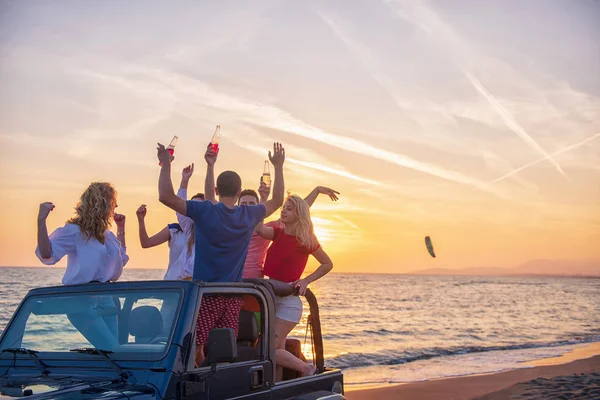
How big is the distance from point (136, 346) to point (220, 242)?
3.71 feet

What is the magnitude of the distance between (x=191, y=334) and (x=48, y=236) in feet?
6.19

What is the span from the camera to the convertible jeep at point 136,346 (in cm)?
379

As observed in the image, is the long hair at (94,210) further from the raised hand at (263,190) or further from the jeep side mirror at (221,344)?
the jeep side mirror at (221,344)

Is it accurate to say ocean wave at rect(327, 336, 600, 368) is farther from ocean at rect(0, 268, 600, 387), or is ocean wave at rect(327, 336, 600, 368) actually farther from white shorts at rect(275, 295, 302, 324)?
white shorts at rect(275, 295, 302, 324)

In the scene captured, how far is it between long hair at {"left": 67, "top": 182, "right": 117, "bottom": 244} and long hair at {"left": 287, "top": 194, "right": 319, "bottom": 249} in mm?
1439

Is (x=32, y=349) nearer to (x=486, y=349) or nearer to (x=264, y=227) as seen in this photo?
(x=264, y=227)

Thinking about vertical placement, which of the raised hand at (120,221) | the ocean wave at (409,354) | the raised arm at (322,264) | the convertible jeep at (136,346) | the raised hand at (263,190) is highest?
the raised hand at (263,190)

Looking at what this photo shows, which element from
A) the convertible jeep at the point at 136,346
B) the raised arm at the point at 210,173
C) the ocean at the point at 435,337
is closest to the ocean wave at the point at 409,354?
the ocean at the point at 435,337

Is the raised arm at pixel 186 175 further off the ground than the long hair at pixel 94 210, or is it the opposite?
the raised arm at pixel 186 175

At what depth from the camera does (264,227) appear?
19.2 feet

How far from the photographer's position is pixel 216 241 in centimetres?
496

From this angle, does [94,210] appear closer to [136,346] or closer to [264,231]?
[264,231]

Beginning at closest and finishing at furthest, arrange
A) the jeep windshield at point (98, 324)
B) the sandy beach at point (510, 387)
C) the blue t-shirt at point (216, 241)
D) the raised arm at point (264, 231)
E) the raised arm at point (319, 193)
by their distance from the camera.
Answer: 1. the jeep windshield at point (98, 324)
2. the blue t-shirt at point (216, 241)
3. the raised arm at point (264, 231)
4. the raised arm at point (319, 193)
5. the sandy beach at point (510, 387)

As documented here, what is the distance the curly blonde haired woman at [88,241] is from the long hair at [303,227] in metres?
1.41
